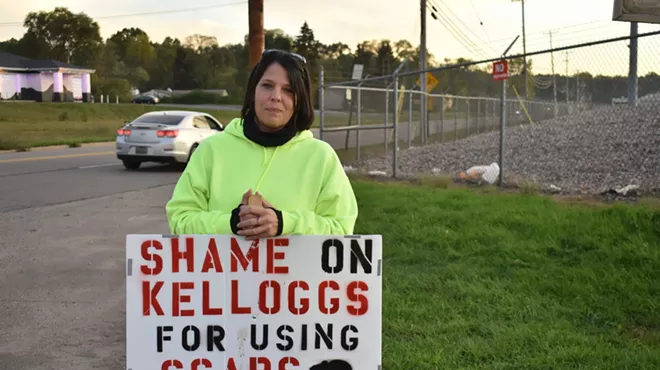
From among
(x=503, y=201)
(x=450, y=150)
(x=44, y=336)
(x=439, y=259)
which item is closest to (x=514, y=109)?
(x=450, y=150)

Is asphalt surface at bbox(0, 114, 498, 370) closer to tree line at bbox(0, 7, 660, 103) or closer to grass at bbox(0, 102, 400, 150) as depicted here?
grass at bbox(0, 102, 400, 150)

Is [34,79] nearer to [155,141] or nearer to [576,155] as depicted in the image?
[155,141]

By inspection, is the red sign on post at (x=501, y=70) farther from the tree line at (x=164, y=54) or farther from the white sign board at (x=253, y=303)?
the tree line at (x=164, y=54)

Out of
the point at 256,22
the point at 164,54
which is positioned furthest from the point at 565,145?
the point at 164,54

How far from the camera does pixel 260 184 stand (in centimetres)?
241

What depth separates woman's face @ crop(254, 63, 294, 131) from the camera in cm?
245

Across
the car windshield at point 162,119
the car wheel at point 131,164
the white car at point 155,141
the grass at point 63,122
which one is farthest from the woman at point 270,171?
the grass at point 63,122

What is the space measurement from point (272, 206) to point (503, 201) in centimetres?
713

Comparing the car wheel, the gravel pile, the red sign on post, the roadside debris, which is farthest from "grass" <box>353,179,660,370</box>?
the car wheel

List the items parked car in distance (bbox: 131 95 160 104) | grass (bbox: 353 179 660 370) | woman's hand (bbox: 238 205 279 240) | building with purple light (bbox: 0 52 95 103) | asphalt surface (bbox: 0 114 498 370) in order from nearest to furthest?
woman's hand (bbox: 238 205 279 240) → grass (bbox: 353 179 660 370) → asphalt surface (bbox: 0 114 498 370) → building with purple light (bbox: 0 52 95 103) → parked car in distance (bbox: 131 95 160 104)

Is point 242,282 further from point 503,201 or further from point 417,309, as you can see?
point 503,201

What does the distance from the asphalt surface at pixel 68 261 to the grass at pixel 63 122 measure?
41.1ft

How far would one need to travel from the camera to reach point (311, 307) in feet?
8.29

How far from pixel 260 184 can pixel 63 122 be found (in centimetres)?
4373
